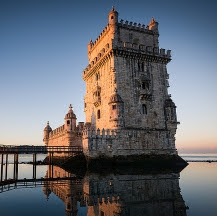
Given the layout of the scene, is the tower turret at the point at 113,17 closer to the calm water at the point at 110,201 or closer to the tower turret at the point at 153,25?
the tower turret at the point at 153,25

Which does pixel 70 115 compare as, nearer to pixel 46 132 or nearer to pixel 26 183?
pixel 46 132

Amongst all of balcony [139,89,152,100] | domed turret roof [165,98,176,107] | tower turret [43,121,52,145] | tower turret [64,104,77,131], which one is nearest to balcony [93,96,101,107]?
tower turret [64,104,77,131]

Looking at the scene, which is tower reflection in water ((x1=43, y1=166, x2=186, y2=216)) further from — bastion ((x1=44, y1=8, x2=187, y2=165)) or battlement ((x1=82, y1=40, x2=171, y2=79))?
battlement ((x1=82, y1=40, x2=171, y2=79))

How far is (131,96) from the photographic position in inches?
1302

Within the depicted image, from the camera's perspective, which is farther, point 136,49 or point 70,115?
point 70,115

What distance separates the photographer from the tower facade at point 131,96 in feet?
102

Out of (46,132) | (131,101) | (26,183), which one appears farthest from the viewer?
(46,132)

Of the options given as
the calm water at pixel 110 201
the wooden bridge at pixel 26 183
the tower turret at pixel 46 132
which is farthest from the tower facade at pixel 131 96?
the tower turret at pixel 46 132

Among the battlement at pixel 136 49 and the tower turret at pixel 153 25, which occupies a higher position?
the tower turret at pixel 153 25

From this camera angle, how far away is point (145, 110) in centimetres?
3378

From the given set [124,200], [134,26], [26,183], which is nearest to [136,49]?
[134,26]

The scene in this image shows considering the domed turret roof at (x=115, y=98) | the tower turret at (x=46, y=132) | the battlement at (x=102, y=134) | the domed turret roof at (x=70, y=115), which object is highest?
the domed turret roof at (x=115, y=98)

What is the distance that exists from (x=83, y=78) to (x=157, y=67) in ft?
48.5

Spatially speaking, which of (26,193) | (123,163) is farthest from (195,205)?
(123,163)
